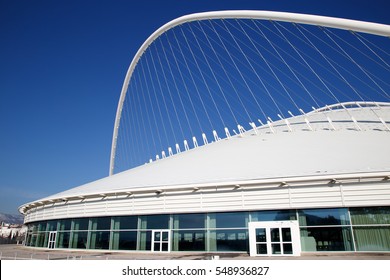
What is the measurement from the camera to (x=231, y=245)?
16484 mm

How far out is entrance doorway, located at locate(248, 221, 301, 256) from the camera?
1545 cm

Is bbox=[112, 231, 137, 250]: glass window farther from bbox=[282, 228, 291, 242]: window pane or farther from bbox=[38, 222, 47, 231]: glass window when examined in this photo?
bbox=[282, 228, 291, 242]: window pane

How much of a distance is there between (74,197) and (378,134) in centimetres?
2142

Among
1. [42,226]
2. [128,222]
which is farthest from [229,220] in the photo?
[42,226]

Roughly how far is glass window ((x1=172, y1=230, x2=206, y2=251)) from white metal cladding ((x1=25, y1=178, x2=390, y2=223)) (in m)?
1.24

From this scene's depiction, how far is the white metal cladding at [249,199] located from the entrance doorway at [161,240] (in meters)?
1.19

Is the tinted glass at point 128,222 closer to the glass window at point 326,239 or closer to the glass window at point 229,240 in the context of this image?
the glass window at point 229,240

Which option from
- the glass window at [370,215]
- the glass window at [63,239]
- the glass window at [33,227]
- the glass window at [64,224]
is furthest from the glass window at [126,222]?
the glass window at [370,215]

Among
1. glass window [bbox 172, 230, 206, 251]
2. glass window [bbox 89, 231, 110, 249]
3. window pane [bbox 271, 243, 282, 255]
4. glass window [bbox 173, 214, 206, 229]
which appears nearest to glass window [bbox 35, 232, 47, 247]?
glass window [bbox 89, 231, 110, 249]

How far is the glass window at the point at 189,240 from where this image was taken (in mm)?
16969

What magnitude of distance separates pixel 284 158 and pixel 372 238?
20.1 ft

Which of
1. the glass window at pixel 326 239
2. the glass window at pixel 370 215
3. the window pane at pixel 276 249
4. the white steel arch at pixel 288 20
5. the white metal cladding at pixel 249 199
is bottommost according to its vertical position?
the window pane at pixel 276 249
